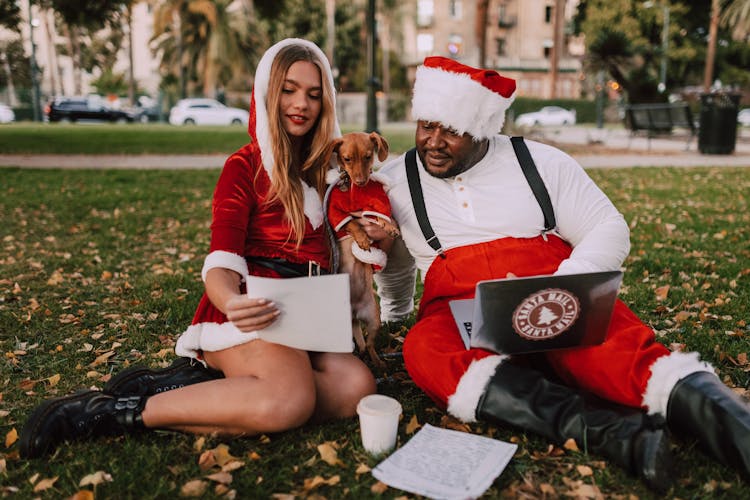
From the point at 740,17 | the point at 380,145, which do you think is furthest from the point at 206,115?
the point at 380,145

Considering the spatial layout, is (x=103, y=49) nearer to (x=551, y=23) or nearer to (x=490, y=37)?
(x=490, y=37)

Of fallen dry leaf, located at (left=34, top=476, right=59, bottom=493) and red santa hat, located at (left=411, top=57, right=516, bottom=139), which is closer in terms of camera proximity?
fallen dry leaf, located at (left=34, top=476, right=59, bottom=493)

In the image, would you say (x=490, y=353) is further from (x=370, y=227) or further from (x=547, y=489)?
(x=370, y=227)

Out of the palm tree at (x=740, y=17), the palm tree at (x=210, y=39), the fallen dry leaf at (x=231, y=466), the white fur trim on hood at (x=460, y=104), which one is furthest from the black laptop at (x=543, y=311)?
the palm tree at (x=210, y=39)

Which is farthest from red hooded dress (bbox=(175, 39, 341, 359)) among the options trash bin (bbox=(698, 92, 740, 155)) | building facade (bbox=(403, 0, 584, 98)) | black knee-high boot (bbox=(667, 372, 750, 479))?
building facade (bbox=(403, 0, 584, 98))

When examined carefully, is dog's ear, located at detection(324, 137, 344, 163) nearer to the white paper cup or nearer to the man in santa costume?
the man in santa costume

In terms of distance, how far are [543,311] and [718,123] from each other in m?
14.4

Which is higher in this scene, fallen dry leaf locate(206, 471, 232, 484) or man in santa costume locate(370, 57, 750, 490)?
man in santa costume locate(370, 57, 750, 490)

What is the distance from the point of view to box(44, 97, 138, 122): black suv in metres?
35.3

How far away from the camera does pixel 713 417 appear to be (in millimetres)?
2301

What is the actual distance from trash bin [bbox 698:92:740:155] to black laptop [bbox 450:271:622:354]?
13.5 m

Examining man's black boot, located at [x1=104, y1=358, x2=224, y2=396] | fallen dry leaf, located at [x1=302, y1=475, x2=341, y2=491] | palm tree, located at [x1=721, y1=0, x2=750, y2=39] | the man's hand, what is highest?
palm tree, located at [x1=721, y1=0, x2=750, y2=39]

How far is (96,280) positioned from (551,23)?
62.3 m

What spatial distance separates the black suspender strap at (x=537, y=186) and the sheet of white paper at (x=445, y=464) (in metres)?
1.09
